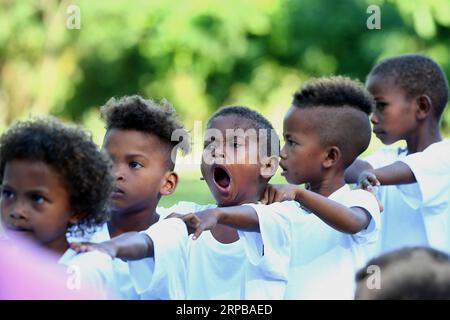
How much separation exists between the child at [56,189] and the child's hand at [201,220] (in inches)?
11.7

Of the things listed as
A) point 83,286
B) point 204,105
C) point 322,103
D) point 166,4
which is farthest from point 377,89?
point 204,105

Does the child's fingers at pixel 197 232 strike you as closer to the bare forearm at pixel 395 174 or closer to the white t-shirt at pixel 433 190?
the bare forearm at pixel 395 174

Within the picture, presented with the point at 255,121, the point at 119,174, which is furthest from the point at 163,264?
the point at 255,121

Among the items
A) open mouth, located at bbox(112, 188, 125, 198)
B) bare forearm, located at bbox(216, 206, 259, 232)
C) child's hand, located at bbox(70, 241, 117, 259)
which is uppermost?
→ open mouth, located at bbox(112, 188, 125, 198)

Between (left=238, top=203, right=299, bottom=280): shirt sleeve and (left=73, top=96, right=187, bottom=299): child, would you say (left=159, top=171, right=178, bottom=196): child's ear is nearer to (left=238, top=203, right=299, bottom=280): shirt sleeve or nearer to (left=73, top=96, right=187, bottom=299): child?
(left=73, top=96, right=187, bottom=299): child

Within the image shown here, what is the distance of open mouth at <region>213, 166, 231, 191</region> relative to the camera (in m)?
3.83

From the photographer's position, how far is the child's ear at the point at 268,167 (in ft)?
12.8

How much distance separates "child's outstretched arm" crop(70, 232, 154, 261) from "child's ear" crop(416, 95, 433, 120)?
6.48 ft

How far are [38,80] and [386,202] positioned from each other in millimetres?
13032

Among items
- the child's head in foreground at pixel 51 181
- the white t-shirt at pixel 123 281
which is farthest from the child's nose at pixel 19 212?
the white t-shirt at pixel 123 281

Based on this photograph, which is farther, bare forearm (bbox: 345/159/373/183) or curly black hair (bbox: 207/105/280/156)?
bare forearm (bbox: 345/159/373/183)

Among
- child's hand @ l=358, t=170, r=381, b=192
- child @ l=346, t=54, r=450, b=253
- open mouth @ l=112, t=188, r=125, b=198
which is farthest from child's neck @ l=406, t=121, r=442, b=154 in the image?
open mouth @ l=112, t=188, r=125, b=198

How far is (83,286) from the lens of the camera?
118 inches
